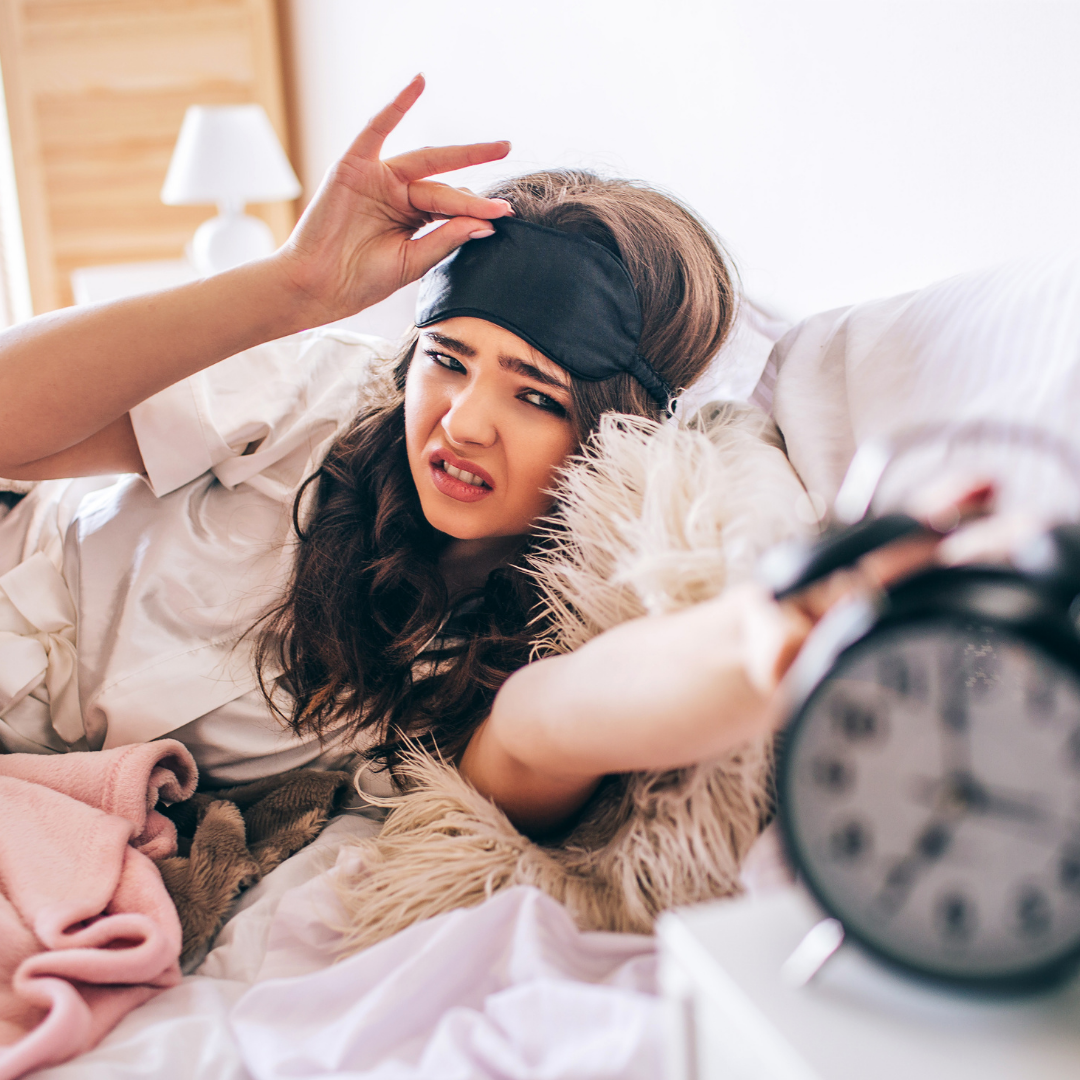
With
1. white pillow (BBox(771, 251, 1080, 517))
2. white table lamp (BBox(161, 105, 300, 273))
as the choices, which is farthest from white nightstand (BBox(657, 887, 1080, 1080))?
white table lamp (BBox(161, 105, 300, 273))

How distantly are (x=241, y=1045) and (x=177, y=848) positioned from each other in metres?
0.31

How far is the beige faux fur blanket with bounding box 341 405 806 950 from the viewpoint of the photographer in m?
0.63

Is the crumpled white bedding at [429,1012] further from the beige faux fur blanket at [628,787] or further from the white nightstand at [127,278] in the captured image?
the white nightstand at [127,278]

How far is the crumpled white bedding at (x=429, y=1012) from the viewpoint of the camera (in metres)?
0.52

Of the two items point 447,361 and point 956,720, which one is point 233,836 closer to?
point 447,361

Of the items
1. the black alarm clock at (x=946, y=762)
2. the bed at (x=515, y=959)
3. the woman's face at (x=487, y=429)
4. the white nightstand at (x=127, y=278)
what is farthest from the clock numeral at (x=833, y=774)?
the white nightstand at (x=127, y=278)

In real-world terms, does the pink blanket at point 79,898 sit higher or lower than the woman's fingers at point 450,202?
lower

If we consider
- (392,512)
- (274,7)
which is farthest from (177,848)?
(274,7)

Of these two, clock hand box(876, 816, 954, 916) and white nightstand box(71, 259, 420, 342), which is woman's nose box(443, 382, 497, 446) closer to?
clock hand box(876, 816, 954, 916)

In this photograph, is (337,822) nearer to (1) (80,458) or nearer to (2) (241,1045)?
(2) (241,1045)

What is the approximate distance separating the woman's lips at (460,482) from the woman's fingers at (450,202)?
0.89 feet

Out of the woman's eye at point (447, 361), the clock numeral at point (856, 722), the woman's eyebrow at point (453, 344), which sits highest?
the woman's eyebrow at point (453, 344)

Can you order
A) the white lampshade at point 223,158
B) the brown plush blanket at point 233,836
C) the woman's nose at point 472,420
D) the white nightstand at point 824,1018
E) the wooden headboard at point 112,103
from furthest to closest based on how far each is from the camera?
the wooden headboard at point 112,103, the white lampshade at point 223,158, the woman's nose at point 472,420, the brown plush blanket at point 233,836, the white nightstand at point 824,1018

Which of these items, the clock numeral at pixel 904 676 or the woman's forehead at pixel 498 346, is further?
the woman's forehead at pixel 498 346
